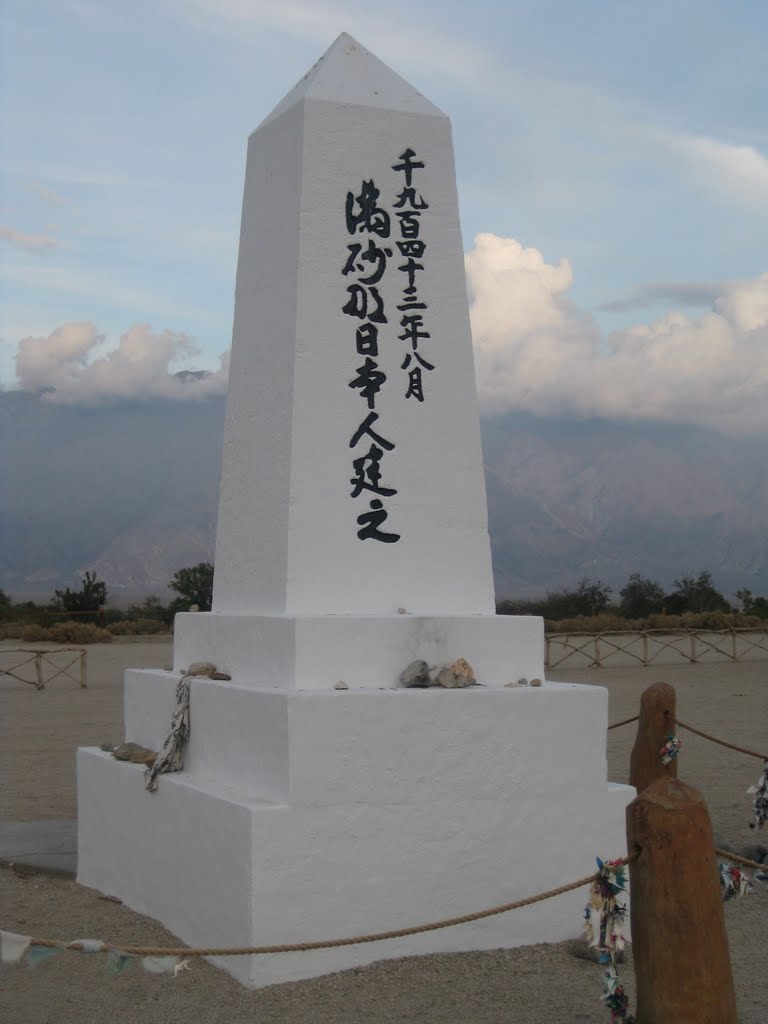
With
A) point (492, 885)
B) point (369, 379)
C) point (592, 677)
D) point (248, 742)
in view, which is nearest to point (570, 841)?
point (492, 885)

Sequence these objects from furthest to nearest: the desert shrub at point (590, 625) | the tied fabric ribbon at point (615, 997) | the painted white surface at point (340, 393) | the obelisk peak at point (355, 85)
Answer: the desert shrub at point (590, 625) → the obelisk peak at point (355, 85) → the painted white surface at point (340, 393) → the tied fabric ribbon at point (615, 997)

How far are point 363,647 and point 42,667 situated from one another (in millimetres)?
21530

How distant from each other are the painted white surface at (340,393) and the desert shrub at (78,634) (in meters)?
26.7

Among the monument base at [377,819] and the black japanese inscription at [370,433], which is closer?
the monument base at [377,819]

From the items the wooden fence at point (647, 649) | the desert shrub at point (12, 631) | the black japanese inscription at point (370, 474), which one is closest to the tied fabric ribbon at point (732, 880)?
the black japanese inscription at point (370, 474)

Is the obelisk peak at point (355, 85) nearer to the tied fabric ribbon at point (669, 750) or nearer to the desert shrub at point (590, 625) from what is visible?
the tied fabric ribbon at point (669, 750)

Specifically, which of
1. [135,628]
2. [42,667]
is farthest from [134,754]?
[135,628]

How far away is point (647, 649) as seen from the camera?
2739cm

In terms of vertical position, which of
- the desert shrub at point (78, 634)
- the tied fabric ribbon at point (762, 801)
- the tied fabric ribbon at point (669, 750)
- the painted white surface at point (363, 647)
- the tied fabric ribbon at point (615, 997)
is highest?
the desert shrub at point (78, 634)

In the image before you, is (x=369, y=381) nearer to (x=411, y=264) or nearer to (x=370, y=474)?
(x=370, y=474)

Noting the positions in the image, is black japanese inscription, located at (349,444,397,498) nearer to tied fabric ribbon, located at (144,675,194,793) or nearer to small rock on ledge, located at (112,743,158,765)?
tied fabric ribbon, located at (144,675,194,793)

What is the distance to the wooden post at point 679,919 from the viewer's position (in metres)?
3.89

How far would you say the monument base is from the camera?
545cm

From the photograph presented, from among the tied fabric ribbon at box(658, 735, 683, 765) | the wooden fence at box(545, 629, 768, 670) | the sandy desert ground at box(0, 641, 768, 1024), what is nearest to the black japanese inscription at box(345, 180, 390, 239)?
the tied fabric ribbon at box(658, 735, 683, 765)
